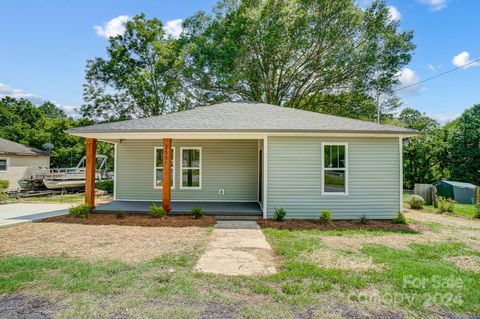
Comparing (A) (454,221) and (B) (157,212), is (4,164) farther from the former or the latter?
(A) (454,221)

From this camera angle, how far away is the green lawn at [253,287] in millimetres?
3016

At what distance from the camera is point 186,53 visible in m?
17.5

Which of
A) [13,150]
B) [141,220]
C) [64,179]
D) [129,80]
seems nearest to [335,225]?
[141,220]

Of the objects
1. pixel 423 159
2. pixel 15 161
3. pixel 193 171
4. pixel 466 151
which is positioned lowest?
pixel 193 171

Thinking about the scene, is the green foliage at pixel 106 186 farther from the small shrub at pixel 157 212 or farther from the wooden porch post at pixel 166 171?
the small shrub at pixel 157 212

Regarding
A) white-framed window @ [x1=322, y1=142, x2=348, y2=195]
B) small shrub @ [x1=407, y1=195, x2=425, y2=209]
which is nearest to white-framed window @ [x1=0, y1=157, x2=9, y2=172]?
white-framed window @ [x1=322, y1=142, x2=348, y2=195]

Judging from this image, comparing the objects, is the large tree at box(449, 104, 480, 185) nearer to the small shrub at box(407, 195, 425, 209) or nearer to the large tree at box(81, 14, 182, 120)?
the small shrub at box(407, 195, 425, 209)

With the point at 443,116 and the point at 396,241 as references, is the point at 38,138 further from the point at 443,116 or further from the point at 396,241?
the point at 443,116

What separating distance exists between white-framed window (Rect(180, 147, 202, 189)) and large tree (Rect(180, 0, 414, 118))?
22.9 ft

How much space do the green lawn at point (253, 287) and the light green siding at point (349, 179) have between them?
3393 millimetres

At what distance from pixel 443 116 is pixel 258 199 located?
1832 inches

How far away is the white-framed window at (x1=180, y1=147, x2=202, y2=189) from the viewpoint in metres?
10.8

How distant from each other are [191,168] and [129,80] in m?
12.1

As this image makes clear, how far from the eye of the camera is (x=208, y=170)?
1072 cm
